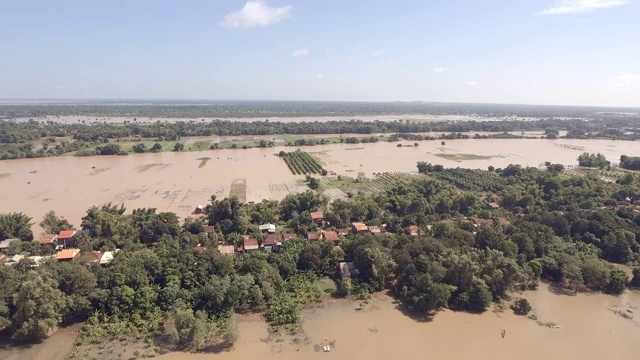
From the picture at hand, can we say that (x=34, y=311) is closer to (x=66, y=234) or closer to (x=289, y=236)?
(x=66, y=234)

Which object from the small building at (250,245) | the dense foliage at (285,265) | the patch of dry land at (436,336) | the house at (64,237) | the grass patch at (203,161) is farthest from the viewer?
the grass patch at (203,161)

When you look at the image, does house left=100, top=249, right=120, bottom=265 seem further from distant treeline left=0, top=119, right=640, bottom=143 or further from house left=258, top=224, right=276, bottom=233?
distant treeline left=0, top=119, right=640, bottom=143

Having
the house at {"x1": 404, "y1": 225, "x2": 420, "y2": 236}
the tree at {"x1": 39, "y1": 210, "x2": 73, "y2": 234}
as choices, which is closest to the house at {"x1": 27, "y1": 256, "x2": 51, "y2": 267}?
the tree at {"x1": 39, "y1": 210, "x2": 73, "y2": 234}

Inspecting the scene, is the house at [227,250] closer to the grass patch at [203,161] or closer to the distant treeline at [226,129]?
the grass patch at [203,161]

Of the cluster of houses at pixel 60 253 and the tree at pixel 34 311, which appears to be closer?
the tree at pixel 34 311

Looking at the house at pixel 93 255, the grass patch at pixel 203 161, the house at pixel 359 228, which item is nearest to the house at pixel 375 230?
the house at pixel 359 228

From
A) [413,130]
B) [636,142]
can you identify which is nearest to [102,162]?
[413,130]
